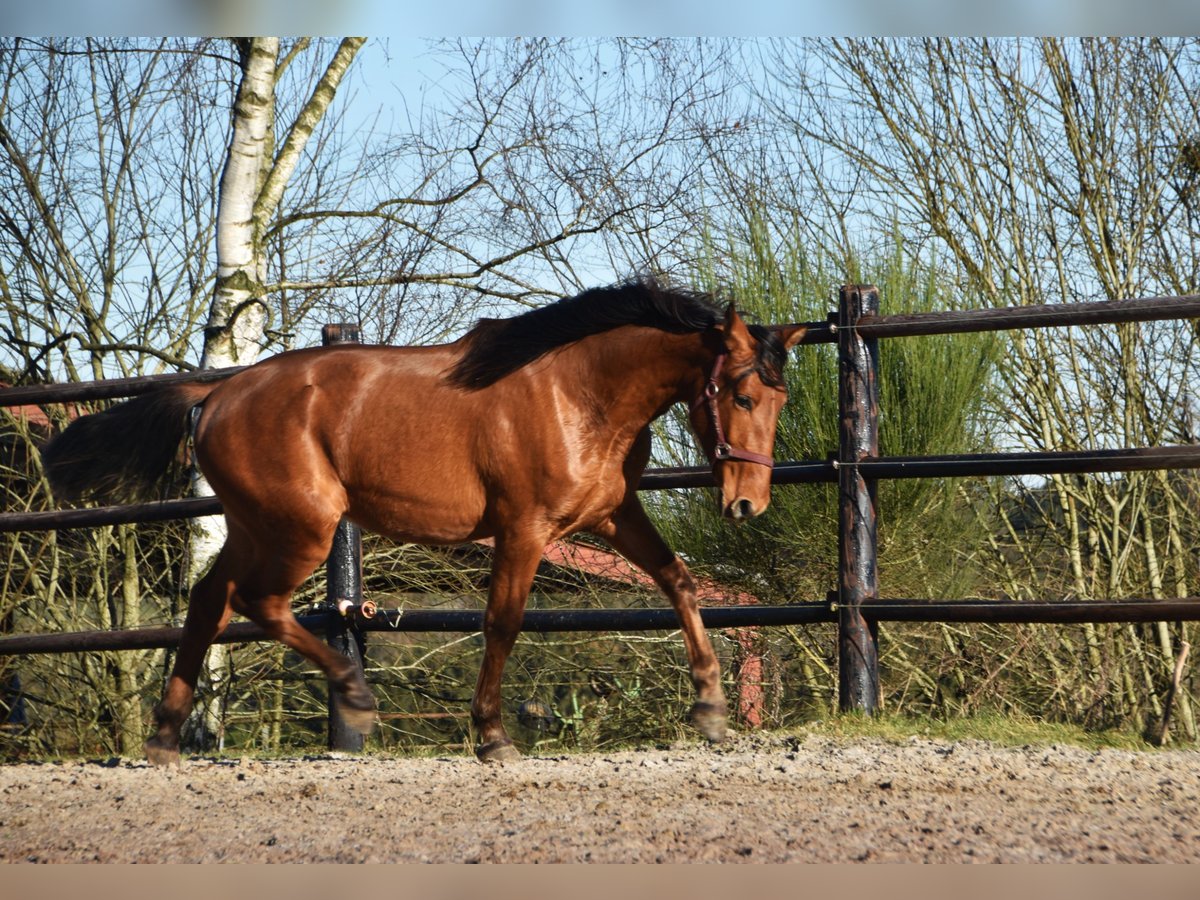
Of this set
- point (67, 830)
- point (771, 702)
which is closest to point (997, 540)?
point (771, 702)

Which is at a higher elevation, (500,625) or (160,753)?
(500,625)

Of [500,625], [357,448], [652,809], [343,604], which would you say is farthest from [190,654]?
[652,809]

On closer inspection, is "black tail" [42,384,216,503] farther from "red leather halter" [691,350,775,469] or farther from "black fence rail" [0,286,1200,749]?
"red leather halter" [691,350,775,469]

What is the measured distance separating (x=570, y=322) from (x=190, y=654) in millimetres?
1850

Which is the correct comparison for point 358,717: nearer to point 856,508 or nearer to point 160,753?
point 160,753

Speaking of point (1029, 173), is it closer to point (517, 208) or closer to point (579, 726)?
point (517, 208)

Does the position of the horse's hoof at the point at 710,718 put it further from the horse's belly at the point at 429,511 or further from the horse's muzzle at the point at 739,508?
the horse's belly at the point at 429,511

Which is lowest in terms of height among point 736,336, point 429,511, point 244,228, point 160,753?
point 160,753

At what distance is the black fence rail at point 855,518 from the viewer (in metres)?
4.38

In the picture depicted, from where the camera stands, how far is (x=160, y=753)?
14.2 feet

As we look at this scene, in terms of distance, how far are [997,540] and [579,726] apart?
11.3 ft

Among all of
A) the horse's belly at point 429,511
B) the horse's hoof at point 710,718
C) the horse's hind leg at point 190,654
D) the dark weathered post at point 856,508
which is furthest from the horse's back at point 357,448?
the dark weathered post at point 856,508

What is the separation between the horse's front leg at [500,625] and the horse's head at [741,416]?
2.14ft

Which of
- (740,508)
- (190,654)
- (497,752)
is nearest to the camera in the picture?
(740,508)
